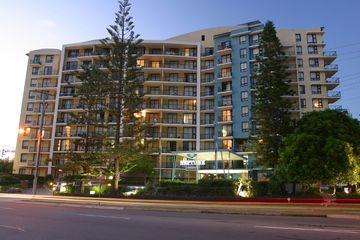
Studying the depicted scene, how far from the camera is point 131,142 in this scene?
43156 millimetres

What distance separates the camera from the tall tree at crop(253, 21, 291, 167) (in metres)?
50.2

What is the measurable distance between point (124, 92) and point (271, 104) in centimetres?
2024

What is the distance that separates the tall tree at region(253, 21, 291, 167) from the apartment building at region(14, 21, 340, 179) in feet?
64.1

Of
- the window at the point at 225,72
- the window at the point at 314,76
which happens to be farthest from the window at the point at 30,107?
the window at the point at 314,76

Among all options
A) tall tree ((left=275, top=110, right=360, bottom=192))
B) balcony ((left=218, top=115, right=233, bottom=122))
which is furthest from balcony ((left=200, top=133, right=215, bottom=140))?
tall tree ((left=275, top=110, right=360, bottom=192))

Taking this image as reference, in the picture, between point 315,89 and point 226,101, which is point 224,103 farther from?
point 315,89

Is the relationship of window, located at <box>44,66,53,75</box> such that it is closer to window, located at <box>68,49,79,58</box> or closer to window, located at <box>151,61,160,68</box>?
window, located at <box>68,49,79,58</box>

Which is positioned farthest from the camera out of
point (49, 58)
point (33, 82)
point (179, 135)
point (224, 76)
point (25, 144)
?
point (49, 58)

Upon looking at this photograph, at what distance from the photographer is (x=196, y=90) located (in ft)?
279

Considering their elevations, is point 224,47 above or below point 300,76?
above

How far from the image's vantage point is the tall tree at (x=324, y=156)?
3222 centimetres

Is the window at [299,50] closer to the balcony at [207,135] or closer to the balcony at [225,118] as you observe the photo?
the balcony at [225,118]

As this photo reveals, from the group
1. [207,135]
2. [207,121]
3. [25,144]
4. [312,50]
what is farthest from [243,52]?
[25,144]

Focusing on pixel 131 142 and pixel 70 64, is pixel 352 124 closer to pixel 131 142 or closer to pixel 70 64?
pixel 131 142
